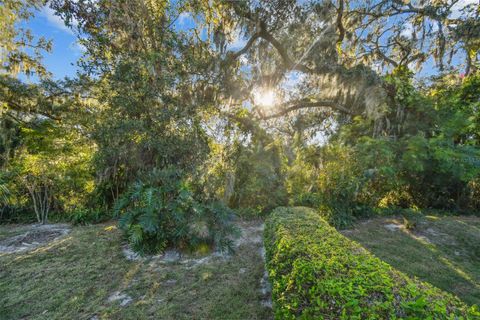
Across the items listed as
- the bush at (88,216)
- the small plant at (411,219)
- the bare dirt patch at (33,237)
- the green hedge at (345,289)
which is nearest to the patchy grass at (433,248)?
the small plant at (411,219)

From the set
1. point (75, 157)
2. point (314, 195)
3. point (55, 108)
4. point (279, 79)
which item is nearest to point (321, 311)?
point (314, 195)

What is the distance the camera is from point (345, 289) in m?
1.52

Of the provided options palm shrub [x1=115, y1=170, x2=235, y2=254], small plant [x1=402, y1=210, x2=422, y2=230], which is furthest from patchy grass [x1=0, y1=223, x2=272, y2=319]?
small plant [x1=402, y1=210, x2=422, y2=230]

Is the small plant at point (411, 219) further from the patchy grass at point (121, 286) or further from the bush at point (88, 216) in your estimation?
the bush at point (88, 216)

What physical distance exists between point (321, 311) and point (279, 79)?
720cm

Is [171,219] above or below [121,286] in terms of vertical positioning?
above

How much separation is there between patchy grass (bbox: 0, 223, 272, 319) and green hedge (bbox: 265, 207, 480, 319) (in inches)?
29.3

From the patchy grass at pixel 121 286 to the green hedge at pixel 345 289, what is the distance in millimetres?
744

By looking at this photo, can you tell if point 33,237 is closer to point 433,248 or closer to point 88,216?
point 88,216

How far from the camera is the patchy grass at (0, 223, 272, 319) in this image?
240 centimetres

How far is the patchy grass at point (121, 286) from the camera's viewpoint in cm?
240

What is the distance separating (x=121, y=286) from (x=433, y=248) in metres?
5.14

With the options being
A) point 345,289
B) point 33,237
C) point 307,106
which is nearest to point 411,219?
Result: point 307,106

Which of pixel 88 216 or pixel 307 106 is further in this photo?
pixel 307 106
